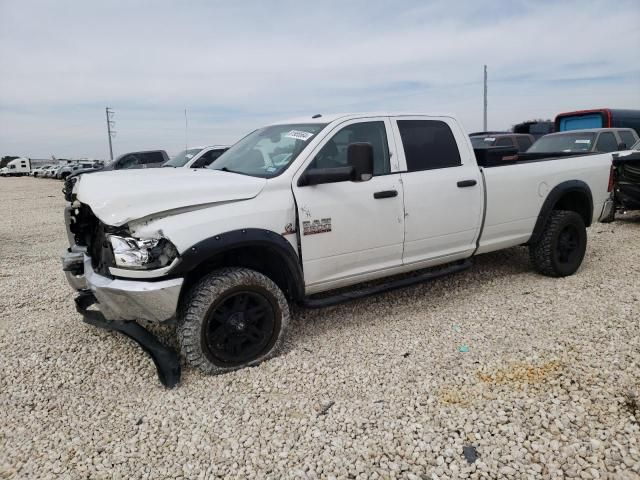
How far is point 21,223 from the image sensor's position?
476 inches

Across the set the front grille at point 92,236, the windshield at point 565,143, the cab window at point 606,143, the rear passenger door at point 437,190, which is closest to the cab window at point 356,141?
the rear passenger door at point 437,190

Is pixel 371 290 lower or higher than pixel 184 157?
lower

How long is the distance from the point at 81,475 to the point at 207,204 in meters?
1.73

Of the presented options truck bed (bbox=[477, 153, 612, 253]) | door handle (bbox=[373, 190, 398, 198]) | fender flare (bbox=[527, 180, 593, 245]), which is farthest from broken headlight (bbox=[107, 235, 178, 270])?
fender flare (bbox=[527, 180, 593, 245])

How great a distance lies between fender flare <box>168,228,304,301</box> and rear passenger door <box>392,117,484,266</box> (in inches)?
43.9

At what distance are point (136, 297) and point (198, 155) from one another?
9.36 m

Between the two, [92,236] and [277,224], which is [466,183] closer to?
[277,224]

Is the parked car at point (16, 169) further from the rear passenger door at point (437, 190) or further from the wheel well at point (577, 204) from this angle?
the wheel well at point (577, 204)

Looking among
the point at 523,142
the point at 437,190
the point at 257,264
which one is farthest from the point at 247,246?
the point at 523,142

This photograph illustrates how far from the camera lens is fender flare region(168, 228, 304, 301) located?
3129 mm

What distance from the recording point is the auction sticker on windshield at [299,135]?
12.8 feet

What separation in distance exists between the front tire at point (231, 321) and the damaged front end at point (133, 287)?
0.50ft

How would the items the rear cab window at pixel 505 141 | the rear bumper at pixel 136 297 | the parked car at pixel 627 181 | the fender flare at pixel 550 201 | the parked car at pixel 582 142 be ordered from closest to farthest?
the rear bumper at pixel 136 297 → the fender flare at pixel 550 201 → the parked car at pixel 627 181 → the parked car at pixel 582 142 → the rear cab window at pixel 505 141

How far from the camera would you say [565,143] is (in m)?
10.2
